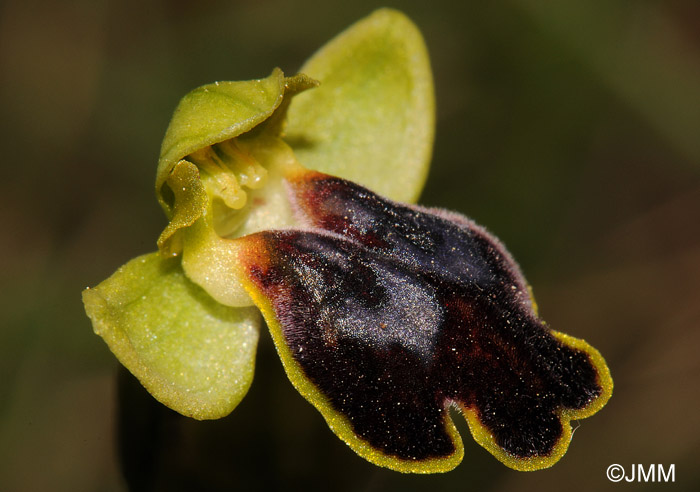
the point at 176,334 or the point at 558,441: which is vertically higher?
the point at 558,441

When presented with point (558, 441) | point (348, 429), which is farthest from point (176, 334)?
point (558, 441)

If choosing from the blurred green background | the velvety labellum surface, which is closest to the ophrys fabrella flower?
the velvety labellum surface

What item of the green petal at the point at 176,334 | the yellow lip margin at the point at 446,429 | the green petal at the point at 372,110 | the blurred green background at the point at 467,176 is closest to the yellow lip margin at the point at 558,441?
the yellow lip margin at the point at 446,429

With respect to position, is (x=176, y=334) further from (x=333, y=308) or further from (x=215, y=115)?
(x=215, y=115)

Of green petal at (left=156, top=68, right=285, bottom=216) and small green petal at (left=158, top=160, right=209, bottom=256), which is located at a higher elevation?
green petal at (left=156, top=68, right=285, bottom=216)

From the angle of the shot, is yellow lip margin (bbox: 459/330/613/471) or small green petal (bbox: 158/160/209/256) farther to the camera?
small green petal (bbox: 158/160/209/256)

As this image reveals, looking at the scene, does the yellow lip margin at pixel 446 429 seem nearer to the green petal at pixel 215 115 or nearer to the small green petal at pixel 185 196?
the small green petal at pixel 185 196

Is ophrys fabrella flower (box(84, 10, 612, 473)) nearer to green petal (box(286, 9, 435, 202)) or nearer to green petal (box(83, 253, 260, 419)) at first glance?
green petal (box(83, 253, 260, 419))

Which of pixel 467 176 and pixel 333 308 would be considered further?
pixel 467 176

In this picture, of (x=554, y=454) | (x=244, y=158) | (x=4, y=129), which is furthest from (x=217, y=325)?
(x=4, y=129)
